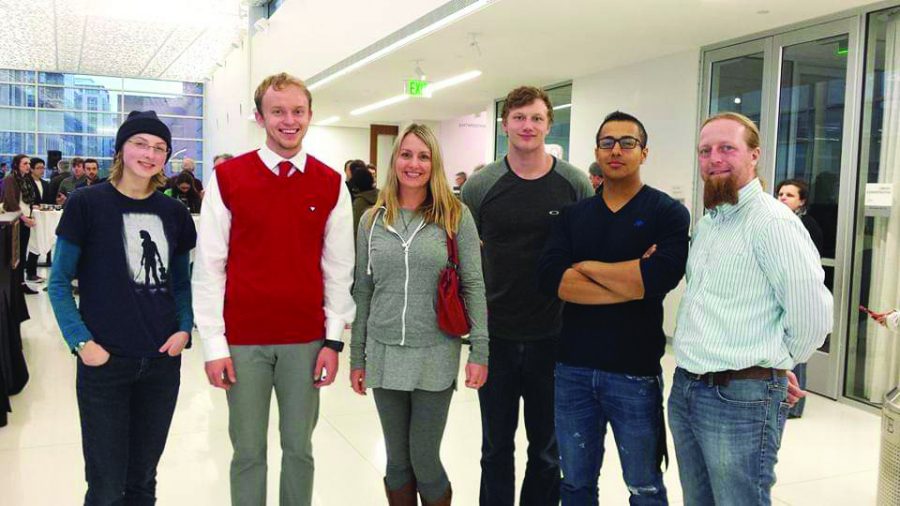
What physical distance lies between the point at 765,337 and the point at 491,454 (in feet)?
3.93

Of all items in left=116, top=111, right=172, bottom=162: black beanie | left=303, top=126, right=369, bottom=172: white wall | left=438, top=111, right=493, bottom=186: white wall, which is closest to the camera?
left=116, top=111, right=172, bottom=162: black beanie

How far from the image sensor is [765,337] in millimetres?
1825

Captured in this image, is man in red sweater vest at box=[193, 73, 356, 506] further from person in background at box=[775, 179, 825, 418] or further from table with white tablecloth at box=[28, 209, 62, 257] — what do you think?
table with white tablecloth at box=[28, 209, 62, 257]

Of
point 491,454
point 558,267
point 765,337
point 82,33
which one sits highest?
point 82,33

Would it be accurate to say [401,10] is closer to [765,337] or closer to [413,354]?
[413,354]

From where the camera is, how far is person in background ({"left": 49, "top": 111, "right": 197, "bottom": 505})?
2.18 meters

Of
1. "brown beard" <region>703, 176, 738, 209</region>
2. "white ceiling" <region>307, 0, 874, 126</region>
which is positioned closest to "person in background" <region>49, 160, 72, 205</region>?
"white ceiling" <region>307, 0, 874, 126</region>

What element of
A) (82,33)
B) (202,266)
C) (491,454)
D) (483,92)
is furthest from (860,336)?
(82,33)

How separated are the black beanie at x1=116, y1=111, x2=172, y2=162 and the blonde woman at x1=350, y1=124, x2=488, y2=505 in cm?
73

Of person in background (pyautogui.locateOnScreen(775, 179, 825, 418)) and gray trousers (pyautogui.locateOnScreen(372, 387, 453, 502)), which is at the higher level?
person in background (pyautogui.locateOnScreen(775, 179, 825, 418))

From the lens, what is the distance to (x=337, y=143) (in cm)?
1789

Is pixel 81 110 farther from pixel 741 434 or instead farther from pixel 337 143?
pixel 741 434

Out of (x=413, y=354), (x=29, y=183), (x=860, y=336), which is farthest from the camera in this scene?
(x=29, y=183)

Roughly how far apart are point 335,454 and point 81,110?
21.0 m
